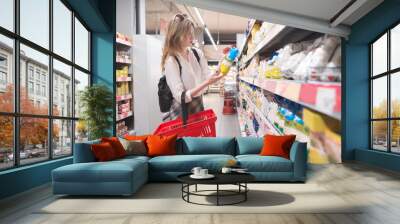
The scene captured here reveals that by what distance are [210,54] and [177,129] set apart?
1.88 meters

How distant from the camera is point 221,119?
9273mm

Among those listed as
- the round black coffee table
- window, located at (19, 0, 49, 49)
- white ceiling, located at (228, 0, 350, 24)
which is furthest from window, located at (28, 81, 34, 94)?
white ceiling, located at (228, 0, 350, 24)

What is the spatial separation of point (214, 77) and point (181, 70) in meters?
0.77

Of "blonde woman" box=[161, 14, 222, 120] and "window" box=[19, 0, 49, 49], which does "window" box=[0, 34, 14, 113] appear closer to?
"window" box=[19, 0, 49, 49]

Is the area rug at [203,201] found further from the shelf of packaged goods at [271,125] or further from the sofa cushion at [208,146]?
the shelf of packaged goods at [271,125]

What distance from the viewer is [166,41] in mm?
9195

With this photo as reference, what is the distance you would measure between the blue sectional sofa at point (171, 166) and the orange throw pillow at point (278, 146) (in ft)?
0.44

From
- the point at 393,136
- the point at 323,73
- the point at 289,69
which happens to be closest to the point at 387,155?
the point at 393,136

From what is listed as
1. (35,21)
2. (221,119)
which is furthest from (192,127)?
(35,21)

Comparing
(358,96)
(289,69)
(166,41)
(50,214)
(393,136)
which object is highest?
(166,41)

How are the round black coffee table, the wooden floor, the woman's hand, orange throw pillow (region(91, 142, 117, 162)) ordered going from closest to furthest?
the wooden floor → the round black coffee table → orange throw pillow (region(91, 142, 117, 162)) → the woman's hand

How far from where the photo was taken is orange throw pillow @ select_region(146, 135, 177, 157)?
6.43 m

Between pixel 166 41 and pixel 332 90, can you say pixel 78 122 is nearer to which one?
pixel 166 41

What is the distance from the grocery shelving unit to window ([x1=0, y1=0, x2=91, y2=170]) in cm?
116
